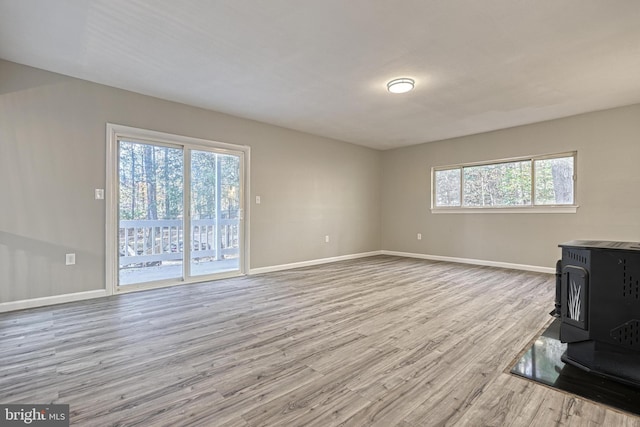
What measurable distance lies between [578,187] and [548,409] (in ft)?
14.8

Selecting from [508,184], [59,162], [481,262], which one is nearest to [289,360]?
[59,162]

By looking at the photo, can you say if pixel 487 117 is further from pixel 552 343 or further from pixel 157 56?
pixel 157 56

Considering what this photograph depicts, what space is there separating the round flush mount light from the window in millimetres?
3071

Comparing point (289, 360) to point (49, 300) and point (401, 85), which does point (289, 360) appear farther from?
point (401, 85)

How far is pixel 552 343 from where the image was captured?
2.28 m

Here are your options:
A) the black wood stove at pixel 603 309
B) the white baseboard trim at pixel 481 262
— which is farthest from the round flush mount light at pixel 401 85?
the white baseboard trim at pixel 481 262

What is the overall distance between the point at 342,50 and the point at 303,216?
11.0 feet

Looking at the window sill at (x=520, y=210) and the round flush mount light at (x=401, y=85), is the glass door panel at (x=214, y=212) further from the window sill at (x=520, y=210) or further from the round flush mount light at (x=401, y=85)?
the window sill at (x=520, y=210)

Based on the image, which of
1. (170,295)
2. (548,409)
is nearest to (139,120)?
(170,295)

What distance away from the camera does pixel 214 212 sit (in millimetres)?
4598

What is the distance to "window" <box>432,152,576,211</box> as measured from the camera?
4.92 meters

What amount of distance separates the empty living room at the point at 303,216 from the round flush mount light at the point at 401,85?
0.05 m

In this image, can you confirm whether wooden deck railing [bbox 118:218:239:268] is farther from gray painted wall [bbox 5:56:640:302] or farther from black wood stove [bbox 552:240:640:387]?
black wood stove [bbox 552:240:640:387]

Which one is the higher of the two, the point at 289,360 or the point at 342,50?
the point at 342,50
